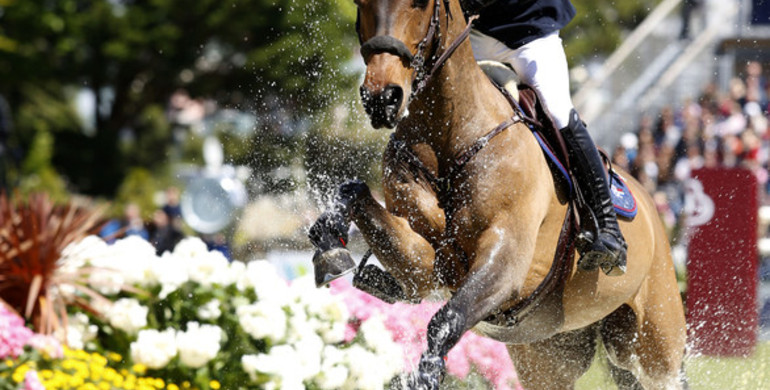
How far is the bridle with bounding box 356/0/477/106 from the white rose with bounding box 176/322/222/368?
6.47 ft

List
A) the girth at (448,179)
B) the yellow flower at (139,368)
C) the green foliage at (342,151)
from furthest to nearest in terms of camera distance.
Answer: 1. the green foliage at (342,151)
2. the yellow flower at (139,368)
3. the girth at (448,179)

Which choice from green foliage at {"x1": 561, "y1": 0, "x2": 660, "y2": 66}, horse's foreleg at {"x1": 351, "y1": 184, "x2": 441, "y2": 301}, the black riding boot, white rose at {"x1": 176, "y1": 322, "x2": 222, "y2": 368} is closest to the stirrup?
the black riding boot

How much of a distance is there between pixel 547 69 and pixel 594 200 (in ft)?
2.14

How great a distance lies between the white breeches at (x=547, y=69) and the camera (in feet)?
15.0

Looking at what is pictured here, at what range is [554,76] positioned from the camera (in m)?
4.61

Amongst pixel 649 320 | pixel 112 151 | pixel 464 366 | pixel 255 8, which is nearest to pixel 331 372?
pixel 464 366

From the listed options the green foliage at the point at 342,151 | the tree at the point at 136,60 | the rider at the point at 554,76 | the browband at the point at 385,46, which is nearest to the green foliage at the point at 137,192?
the tree at the point at 136,60

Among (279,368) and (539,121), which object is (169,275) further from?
(539,121)

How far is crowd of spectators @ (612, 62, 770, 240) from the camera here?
11367mm

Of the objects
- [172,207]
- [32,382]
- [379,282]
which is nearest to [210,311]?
[32,382]

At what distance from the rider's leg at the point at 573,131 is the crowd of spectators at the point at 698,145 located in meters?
6.32

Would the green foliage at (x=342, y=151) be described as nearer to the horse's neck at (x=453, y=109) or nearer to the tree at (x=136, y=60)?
the tree at (x=136, y=60)

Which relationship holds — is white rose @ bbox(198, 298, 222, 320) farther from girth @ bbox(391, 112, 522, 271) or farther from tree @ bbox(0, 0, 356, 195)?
tree @ bbox(0, 0, 356, 195)

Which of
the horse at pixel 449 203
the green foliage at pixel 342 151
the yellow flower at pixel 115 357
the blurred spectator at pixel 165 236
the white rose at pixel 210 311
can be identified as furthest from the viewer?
the green foliage at pixel 342 151
